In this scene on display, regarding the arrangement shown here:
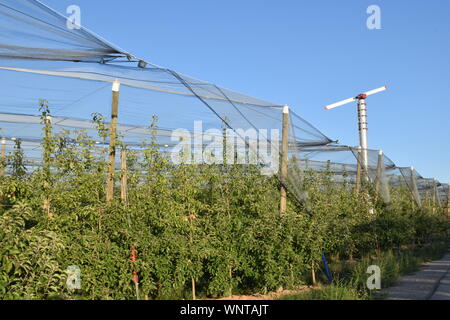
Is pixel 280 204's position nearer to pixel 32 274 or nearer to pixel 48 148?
pixel 48 148

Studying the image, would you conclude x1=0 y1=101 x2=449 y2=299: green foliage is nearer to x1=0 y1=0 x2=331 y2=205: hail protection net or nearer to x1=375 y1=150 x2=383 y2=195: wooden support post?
x1=0 y1=0 x2=331 y2=205: hail protection net

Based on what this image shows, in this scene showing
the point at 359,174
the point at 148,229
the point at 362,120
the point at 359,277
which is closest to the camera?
the point at 148,229

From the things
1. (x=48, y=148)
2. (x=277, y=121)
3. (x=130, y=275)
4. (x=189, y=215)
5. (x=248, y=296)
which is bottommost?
Answer: (x=248, y=296)

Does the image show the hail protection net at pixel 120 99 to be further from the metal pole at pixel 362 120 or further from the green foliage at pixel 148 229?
the metal pole at pixel 362 120

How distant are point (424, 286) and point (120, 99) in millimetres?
6117

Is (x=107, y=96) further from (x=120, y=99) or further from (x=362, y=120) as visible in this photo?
(x=362, y=120)

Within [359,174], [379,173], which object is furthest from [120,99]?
[379,173]

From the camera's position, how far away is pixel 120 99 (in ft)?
24.4

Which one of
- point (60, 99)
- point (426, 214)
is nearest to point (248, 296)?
point (60, 99)

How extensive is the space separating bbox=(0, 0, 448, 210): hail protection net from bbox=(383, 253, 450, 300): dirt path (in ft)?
7.46

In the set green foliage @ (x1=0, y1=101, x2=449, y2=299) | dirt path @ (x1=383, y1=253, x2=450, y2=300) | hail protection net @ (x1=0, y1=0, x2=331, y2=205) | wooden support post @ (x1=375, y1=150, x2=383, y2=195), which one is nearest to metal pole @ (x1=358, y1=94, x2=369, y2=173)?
wooden support post @ (x1=375, y1=150, x2=383, y2=195)

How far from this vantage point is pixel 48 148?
549 cm

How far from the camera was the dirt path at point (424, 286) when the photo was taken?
6.84m

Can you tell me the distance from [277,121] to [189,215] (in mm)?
2896
